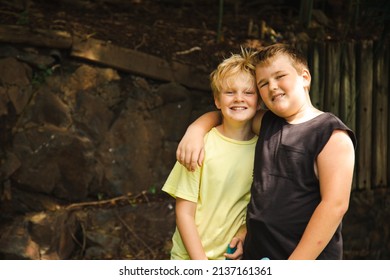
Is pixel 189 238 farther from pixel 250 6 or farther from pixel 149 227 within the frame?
pixel 250 6

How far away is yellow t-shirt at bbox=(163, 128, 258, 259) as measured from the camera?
8.14ft

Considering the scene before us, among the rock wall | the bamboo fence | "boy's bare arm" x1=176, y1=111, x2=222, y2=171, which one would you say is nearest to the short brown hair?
"boy's bare arm" x1=176, y1=111, x2=222, y2=171

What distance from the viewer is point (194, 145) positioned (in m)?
2.51

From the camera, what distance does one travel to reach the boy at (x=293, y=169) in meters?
2.24

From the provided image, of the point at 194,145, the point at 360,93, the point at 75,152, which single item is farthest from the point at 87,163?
the point at 194,145

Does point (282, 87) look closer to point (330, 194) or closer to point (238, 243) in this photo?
point (330, 194)

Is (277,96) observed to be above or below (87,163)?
above

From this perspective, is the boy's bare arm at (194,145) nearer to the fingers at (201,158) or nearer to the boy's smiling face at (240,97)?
the fingers at (201,158)

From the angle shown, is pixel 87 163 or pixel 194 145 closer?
pixel 194 145

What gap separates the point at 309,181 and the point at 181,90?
328cm

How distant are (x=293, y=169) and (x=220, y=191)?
12.3 inches

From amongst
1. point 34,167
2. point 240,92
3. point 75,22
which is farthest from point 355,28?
point 240,92

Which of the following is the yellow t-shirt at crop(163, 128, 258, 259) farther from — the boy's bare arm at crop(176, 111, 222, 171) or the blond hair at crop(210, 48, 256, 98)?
the blond hair at crop(210, 48, 256, 98)

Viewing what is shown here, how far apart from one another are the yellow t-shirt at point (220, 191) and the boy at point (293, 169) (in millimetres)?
73
